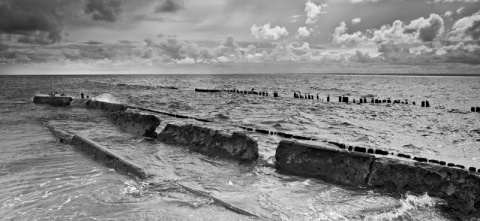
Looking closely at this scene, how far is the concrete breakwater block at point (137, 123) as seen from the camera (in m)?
12.3

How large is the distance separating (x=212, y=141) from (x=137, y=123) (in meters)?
5.20

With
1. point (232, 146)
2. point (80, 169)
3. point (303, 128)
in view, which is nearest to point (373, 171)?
point (232, 146)

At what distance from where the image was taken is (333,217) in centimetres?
523

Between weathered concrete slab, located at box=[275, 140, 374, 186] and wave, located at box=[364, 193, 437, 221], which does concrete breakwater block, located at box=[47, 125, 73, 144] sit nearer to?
weathered concrete slab, located at box=[275, 140, 374, 186]

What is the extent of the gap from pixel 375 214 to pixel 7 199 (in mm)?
7208

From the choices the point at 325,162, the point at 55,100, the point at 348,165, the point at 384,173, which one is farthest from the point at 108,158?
the point at 55,100

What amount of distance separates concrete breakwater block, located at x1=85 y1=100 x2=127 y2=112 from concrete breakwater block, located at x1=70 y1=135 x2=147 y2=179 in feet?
29.7

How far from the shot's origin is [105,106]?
21.2 metres

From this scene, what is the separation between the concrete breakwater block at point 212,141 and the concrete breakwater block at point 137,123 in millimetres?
871

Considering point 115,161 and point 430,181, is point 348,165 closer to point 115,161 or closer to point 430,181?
point 430,181

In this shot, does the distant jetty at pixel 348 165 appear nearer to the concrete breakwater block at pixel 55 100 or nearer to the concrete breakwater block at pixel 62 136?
the concrete breakwater block at pixel 62 136

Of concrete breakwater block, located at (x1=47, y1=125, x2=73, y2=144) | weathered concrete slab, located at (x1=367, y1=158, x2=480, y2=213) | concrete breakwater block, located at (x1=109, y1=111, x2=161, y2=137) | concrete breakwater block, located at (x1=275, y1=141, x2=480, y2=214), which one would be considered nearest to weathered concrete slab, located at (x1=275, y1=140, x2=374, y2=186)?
concrete breakwater block, located at (x1=275, y1=141, x2=480, y2=214)

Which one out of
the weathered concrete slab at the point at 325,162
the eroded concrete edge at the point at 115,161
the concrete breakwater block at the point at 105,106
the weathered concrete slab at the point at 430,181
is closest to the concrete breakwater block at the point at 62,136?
the eroded concrete edge at the point at 115,161

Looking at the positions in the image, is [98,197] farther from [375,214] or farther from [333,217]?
A: [375,214]
